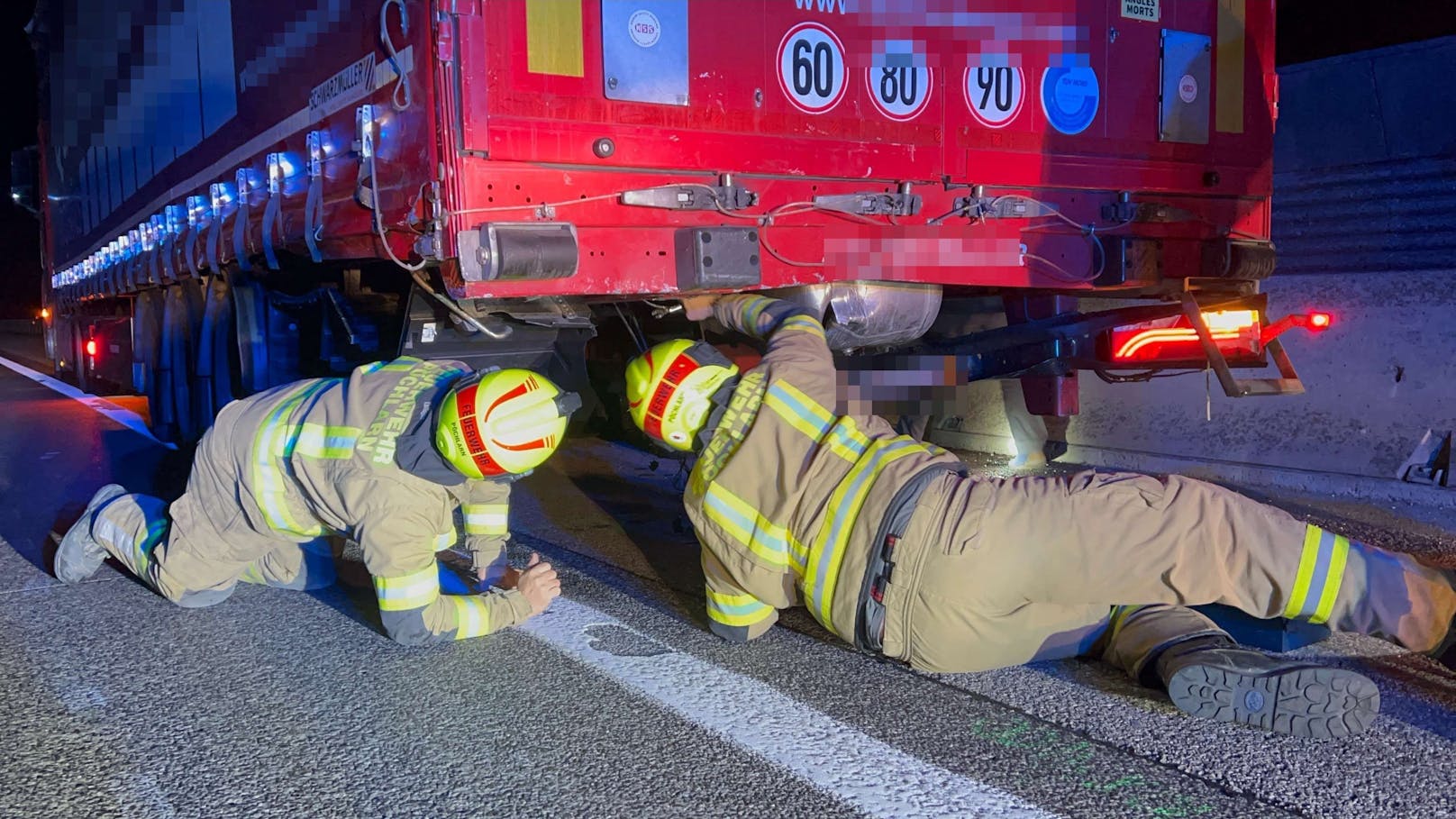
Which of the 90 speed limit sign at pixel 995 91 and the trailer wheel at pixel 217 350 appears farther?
the trailer wheel at pixel 217 350

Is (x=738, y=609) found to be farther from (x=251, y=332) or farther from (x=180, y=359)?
(x=180, y=359)

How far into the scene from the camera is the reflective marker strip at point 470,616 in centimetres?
309

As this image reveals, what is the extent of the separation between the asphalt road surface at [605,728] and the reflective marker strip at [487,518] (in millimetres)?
364

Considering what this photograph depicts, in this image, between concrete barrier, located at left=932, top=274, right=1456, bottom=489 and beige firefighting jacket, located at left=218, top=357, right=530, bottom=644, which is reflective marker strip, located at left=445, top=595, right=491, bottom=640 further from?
concrete barrier, located at left=932, top=274, right=1456, bottom=489

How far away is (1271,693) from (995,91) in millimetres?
2526

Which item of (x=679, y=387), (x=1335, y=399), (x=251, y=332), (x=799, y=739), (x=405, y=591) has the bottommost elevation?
(x=799, y=739)

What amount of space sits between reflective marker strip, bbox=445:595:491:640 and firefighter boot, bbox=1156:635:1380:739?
1.85 m

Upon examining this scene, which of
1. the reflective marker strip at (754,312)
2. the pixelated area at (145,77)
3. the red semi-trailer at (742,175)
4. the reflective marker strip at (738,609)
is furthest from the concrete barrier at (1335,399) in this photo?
the pixelated area at (145,77)

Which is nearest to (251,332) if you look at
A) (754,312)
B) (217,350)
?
(217,350)

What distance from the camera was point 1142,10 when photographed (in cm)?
435

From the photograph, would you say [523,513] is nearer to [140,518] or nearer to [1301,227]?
[140,518]

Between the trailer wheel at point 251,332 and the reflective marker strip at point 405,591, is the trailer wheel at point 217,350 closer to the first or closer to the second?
the trailer wheel at point 251,332

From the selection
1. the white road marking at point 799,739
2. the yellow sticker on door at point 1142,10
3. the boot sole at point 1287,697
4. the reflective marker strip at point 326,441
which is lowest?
the white road marking at point 799,739

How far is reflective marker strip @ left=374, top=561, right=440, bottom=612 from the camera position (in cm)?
296
